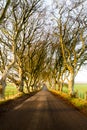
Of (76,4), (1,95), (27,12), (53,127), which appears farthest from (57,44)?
(53,127)

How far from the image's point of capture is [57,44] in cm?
5531

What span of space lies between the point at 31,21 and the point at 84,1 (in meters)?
11.4

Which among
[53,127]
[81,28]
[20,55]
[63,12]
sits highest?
[63,12]

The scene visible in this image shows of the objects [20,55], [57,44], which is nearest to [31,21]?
[20,55]

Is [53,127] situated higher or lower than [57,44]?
lower

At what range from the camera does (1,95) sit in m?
24.4

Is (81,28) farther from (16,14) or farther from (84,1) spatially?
(16,14)

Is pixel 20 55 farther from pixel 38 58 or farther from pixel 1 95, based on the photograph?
pixel 38 58

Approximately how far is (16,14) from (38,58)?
33.2 metres

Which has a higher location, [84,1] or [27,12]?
[84,1]

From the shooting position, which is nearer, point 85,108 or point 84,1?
point 85,108

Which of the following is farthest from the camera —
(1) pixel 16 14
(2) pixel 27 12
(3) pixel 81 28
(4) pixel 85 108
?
(3) pixel 81 28

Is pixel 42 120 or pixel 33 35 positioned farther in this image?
pixel 33 35

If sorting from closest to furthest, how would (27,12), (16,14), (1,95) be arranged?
(1,95)
(27,12)
(16,14)
